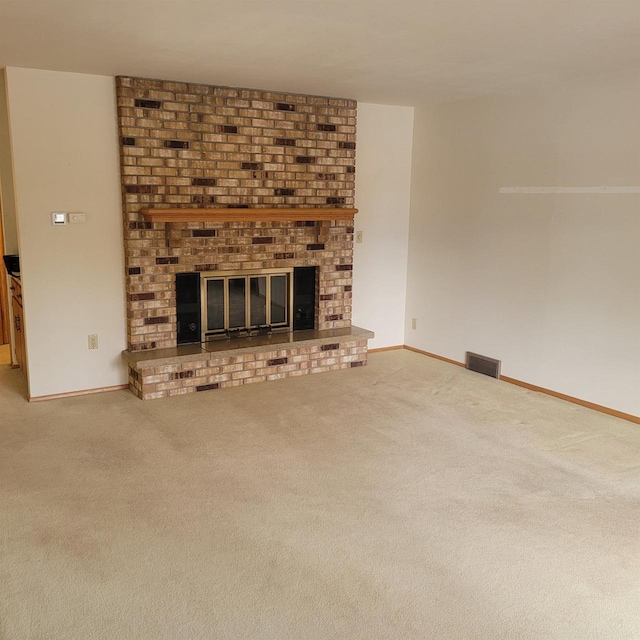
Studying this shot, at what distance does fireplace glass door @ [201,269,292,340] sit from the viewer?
4848 mm

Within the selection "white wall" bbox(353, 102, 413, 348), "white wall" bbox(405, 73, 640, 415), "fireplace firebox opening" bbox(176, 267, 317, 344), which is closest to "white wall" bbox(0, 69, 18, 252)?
"fireplace firebox opening" bbox(176, 267, 317, 344)

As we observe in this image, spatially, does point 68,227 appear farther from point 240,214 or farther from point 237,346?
point 237,346

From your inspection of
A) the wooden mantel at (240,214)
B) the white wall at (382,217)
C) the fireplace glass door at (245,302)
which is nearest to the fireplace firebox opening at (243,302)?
the fireplace glass door at (245,302)

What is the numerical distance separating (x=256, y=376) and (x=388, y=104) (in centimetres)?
264

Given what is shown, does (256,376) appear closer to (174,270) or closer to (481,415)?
(174,270)

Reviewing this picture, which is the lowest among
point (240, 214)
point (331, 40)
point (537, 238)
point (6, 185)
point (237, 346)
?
point (237, 346)

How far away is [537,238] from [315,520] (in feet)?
9.35

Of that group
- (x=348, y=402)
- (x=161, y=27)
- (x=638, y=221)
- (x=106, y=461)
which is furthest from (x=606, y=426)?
(x=161, y=27)

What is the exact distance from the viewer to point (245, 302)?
4.99 m

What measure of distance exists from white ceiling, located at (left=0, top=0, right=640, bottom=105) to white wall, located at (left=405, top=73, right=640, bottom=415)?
35cm

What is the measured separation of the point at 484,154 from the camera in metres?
4.91

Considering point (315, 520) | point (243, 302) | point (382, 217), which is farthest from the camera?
point (382, 217)

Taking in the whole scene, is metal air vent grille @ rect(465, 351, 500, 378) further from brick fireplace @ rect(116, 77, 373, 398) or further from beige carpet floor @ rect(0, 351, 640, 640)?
brick fireplace @ rect(116, 77, 373, 398)

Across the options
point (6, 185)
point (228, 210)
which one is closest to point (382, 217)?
point (228, 210)
